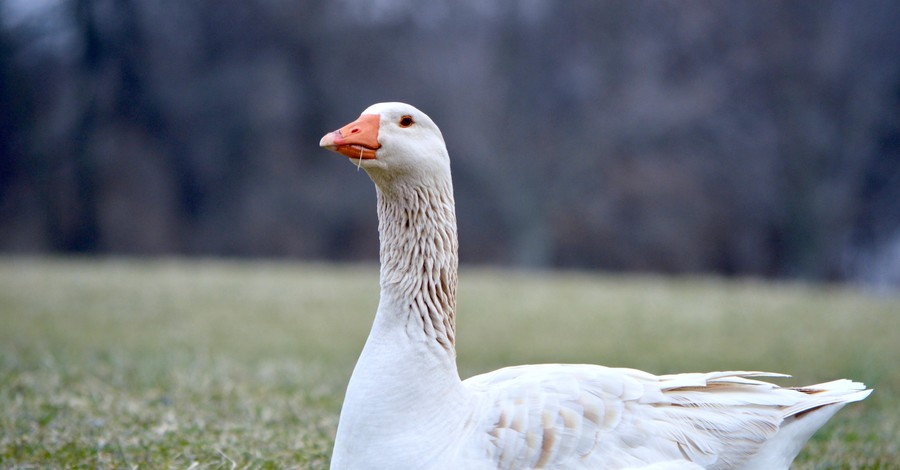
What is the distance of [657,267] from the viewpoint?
24.2m

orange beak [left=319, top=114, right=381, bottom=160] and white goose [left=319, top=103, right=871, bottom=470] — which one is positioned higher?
orange beak [left=319, top=114, right=381, bottom=160]

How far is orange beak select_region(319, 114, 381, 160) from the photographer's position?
3057 millimetres

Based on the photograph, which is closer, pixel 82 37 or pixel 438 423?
pixel 438 423

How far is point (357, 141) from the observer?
10.1ft

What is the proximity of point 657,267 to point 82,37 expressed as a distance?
17.8 meters

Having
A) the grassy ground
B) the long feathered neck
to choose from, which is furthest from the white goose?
the grassy ground

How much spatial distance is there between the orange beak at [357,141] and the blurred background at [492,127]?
18.6 m

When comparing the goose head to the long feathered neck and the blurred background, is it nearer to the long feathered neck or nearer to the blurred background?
the long feathered neck

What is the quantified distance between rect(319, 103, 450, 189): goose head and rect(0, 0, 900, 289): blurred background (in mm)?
18407

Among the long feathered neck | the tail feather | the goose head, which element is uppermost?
the goose head

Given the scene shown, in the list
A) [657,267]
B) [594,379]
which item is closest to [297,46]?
[657,267]

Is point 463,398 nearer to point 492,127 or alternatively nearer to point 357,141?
point 357,141

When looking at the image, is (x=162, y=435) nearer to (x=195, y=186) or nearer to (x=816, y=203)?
(x=816, y=203)

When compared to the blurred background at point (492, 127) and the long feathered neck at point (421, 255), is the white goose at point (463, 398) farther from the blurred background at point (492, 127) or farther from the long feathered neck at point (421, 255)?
the blurred background at point (492, 127)
